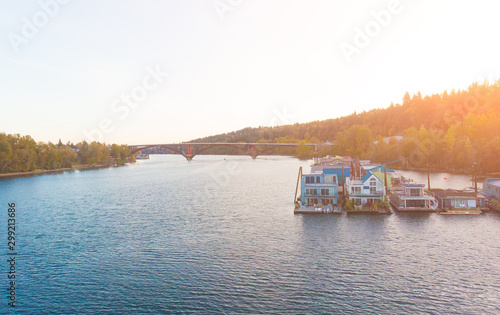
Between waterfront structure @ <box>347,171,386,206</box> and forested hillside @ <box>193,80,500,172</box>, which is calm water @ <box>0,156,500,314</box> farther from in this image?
forested hillside @ <box>193,80,500,172</box>

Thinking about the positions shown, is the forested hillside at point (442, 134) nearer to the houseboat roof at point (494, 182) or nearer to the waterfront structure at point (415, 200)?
the houseboat roof at point (494, 182)

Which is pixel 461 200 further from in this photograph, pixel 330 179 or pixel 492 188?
pixel 330 179

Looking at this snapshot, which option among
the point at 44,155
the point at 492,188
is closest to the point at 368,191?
the point at 492,188

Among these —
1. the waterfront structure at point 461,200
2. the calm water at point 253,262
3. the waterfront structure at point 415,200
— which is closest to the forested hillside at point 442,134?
the waterfront structure at point 461,200

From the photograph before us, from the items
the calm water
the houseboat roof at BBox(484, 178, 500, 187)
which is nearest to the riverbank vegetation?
the calm water

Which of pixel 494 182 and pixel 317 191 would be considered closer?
pixel 317 191

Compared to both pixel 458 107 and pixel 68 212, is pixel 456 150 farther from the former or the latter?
pixel 68 212
